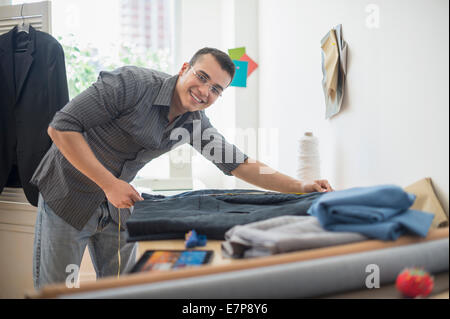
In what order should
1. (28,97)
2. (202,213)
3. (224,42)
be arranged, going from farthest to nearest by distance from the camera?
(224,42), (28,97), (202,213)

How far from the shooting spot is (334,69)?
1.24 metres

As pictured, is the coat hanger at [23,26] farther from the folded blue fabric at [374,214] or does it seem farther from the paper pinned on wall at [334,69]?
the folded blue fabric at [374,214]

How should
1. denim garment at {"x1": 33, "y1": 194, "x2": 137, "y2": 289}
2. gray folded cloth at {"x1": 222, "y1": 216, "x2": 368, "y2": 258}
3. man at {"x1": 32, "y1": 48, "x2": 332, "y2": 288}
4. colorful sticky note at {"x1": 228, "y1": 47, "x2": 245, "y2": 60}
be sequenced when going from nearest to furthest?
gray folded cloth at {"x1": 222, "y1": 216, "x2": 368, "y2": 258}, man at {"x1": 32, "y1": 48, "x2": 332, "y2": 288}, denim garment at {"x1": 33, "y1": 194, "x2": 137, "y2": 289}, colorful sticky note at {"x1": 228, "y1": 47, "x2": 245, "y2": 60}

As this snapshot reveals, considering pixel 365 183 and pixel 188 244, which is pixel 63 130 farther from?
pixel 365 183

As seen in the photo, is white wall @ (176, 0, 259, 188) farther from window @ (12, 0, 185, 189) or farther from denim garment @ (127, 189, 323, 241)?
denim garment @ (127, 189, 323, 241)

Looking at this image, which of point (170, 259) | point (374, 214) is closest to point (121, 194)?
point (170, 259)

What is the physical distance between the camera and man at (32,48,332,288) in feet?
3.74

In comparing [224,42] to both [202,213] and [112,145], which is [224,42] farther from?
[202,213]

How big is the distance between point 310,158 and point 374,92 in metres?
0.40

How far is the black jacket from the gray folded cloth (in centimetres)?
157

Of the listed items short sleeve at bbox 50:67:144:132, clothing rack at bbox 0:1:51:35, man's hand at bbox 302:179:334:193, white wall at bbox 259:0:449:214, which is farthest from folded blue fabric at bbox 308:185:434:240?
clothing rack at bbox 0:1:51:35

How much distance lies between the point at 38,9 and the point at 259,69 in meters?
1.25

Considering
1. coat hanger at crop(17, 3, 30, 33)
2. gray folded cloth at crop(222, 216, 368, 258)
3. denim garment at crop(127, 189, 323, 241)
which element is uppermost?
coat hanger at crop(17, 3, 30, 33)

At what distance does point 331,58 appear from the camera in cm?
128
